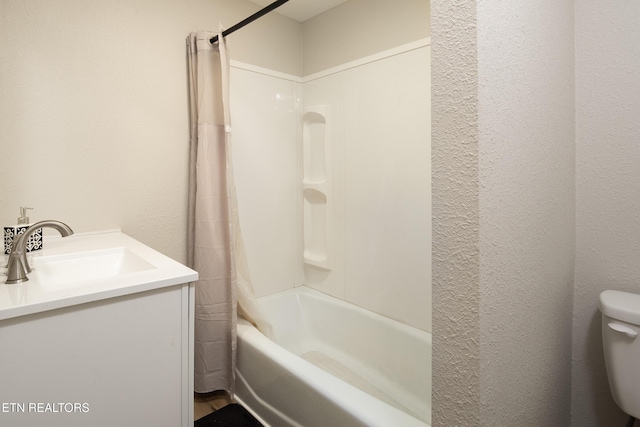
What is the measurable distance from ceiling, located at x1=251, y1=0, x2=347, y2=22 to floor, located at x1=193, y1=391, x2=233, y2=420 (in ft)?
7.67

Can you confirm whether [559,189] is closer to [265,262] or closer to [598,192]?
[598,192]

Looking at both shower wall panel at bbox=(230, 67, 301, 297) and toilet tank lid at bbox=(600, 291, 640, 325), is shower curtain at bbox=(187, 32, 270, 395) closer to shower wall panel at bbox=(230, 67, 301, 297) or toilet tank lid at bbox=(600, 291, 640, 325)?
shower wall panel at bbox=(230, 67, 301, 297)

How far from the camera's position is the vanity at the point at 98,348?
0.83m

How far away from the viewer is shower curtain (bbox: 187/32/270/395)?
5.54ft

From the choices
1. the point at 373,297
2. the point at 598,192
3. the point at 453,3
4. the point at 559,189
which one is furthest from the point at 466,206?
the point at 373,297

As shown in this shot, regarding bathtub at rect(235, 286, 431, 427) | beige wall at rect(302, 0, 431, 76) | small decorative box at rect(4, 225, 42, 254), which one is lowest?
bathtub at rect(235, 286, 431, 427)

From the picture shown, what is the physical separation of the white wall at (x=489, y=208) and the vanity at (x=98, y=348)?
0.80 m

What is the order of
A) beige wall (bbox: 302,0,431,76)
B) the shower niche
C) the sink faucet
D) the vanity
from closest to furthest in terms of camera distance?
the vanity → the sink faucet → beige wall (bbox: 302,0,431,76) → the shower niche

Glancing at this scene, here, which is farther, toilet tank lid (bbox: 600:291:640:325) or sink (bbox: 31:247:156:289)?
sink (bbox: 31:247:156:289)

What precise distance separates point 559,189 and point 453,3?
761mm

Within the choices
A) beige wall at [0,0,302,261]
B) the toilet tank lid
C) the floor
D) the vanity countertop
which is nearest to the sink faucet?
the vanity countertop

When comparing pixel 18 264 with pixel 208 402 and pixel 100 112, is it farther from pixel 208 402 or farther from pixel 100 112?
pixel 208 402

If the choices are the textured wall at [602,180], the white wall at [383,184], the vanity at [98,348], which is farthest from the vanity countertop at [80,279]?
the textured wall at [602,180]

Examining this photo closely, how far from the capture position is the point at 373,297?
2043 mm
